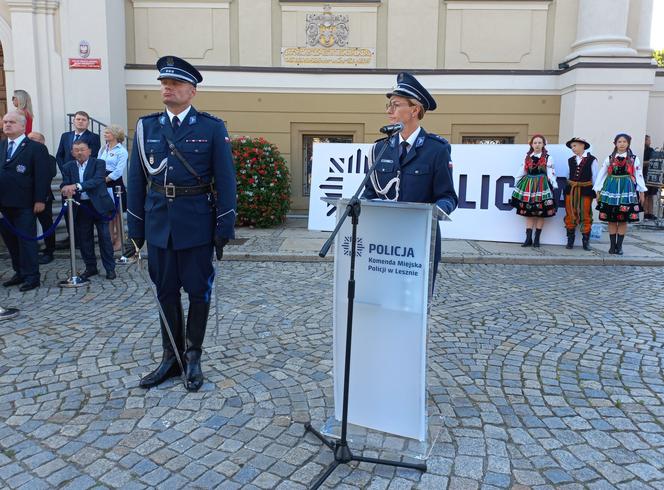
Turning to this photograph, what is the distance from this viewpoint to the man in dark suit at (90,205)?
6.85 metres

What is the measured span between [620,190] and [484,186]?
2.09 meters

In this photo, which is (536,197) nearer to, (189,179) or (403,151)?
(403,151)

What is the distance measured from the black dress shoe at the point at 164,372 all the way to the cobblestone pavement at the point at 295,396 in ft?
0.34

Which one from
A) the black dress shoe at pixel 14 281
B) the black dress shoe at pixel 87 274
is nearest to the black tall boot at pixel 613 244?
the black dress shoe at pixel 87 274

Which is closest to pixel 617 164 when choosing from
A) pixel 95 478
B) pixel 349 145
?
pixel 349 145

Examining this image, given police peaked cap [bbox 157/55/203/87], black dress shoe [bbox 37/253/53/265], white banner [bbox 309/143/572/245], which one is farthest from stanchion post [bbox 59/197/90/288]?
white banner [bbox 309/143/572/245]

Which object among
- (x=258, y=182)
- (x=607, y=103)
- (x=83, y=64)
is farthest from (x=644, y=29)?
(x=83, y=64)

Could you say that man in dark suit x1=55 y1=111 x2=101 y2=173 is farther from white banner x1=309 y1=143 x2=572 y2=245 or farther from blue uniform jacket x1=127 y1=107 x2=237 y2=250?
blue uniform jacket x1=127 y1=107 x2=237 y2=250

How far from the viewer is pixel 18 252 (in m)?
6.62

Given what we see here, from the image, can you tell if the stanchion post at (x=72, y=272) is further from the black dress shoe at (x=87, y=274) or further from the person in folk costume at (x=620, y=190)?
the person in folk costume at (x=620, y=190)

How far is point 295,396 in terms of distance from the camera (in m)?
3.71

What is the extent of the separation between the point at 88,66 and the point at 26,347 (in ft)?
25.8

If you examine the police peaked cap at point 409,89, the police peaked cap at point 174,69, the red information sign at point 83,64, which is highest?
the red information sign at point 83,64

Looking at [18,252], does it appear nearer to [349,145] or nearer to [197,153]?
[197,153]
